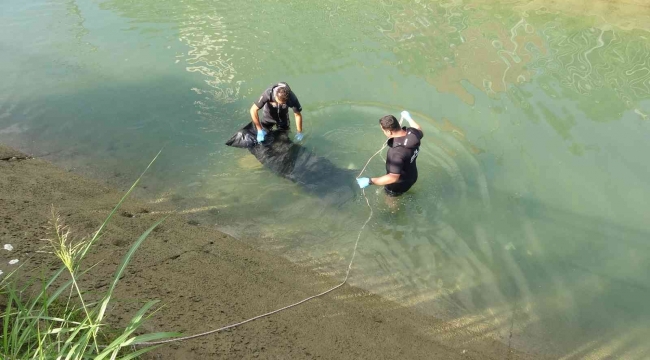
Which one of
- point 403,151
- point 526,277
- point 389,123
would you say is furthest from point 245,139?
point 526,277

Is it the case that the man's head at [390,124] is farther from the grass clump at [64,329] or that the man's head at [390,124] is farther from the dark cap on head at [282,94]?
the grass clump at [64,329]

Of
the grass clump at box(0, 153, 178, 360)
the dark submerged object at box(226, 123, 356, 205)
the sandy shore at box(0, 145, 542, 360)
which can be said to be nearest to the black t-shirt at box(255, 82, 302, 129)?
the dark submerged object at box(226, 123, 356, 205)

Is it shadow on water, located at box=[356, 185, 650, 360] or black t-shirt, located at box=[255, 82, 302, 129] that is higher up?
black t-shirt, located at box=[255, 82, 302, 129]

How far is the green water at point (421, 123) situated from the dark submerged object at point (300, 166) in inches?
6.4

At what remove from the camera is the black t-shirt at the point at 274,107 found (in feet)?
18.4

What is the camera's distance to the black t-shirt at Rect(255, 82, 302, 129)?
5605 millimetres

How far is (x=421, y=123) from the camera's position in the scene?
6.74 meters

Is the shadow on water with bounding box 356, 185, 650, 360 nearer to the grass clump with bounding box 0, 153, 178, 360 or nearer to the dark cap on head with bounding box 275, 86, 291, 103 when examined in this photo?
the dark cap on head with bounding box 275, 86, 291, 103

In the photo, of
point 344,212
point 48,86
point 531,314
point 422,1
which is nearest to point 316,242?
point 344,212

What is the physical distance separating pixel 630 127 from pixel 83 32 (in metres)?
9.78

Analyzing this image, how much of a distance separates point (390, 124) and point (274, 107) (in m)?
1.80

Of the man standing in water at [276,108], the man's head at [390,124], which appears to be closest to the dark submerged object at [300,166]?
the man standing in water at [276,108]

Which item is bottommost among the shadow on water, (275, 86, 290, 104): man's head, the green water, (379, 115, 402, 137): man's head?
the shadow on water

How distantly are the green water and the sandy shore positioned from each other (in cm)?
26
